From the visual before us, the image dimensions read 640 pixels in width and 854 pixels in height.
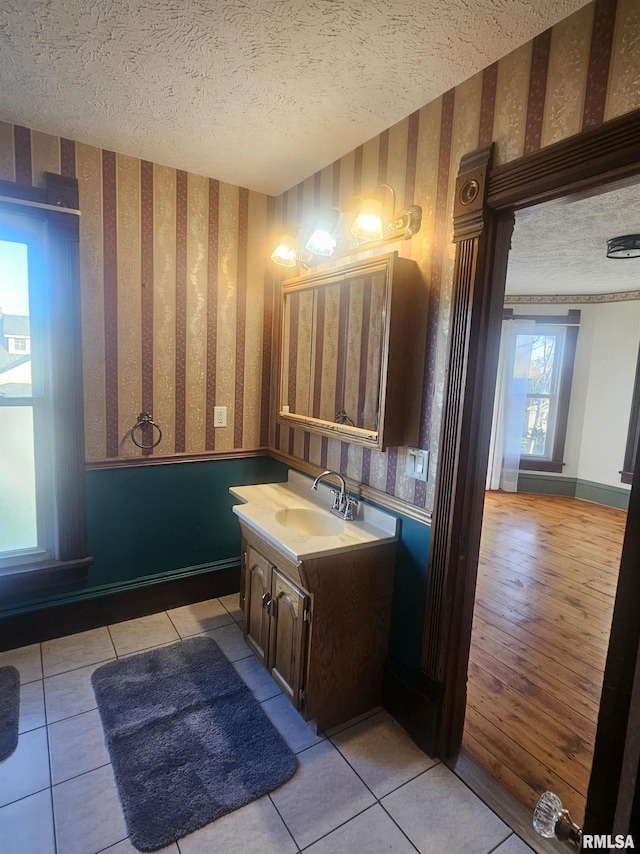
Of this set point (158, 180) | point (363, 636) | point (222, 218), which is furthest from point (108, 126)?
point (363, 636)

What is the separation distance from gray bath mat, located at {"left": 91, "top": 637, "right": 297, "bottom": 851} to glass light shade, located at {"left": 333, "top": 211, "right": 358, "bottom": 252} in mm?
2110

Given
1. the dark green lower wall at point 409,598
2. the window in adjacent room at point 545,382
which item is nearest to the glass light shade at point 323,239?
the dark green lower wall at point 409,598

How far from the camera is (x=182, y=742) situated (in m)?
1.71

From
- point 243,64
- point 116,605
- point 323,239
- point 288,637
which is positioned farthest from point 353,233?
point 116,605

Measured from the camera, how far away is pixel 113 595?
246 cm

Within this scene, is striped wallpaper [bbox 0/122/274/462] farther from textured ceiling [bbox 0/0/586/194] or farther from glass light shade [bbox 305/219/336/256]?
glass light shade [bbox 305/219/336/256]

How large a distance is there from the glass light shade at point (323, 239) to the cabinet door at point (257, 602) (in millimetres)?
1498

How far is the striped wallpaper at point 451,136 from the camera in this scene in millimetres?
1180

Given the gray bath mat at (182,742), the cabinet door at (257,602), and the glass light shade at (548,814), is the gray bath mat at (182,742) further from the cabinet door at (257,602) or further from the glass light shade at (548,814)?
the glass light shade at (548,814)

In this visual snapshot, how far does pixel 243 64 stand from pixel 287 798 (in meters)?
2.54

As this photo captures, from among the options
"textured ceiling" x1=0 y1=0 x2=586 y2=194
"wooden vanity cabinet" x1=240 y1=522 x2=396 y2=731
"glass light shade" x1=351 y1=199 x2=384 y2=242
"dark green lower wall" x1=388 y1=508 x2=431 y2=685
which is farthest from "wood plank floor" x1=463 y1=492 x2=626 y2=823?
"textured ceiling" x1=0 y1=0 x2=586 y2=194

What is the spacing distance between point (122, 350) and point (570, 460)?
5.28 m

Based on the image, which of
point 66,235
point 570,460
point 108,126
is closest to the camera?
point 108,126

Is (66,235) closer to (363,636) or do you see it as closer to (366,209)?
(366,209)
